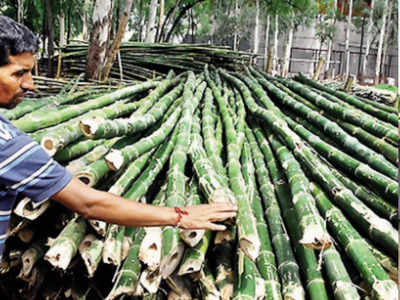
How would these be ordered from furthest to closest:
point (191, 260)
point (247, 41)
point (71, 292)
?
point (247, 41) < point (71, 292) < point (191, 260)

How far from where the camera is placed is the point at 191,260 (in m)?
1.46

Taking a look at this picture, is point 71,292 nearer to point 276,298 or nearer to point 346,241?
point 276,298

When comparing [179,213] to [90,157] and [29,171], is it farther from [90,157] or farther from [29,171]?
[90,157]

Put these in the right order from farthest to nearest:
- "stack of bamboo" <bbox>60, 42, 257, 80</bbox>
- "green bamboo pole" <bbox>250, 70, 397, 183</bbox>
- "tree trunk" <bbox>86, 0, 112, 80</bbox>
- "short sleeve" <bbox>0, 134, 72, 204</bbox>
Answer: "stack of bamboo" <bbox>60, 42, 257, 80</bbox> < "tree trunk" <bbox>86, 0, 112, 80</bbox> < "green bamboo pole" <bbox>250, 70, 397, 183</bbox> < "short sleeve" <bbox>0, 134, 72, 204</bbox>

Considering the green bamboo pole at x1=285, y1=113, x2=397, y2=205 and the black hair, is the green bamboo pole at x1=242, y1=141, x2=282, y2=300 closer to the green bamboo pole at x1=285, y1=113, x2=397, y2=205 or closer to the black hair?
the green bamboo pole at x1=285, y1=113, x2=397, y2=205

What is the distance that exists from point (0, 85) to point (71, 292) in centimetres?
103

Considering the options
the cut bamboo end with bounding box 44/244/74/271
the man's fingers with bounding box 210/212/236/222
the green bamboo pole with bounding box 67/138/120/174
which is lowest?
the cut bamboo end with bounding box 44/244/74/271

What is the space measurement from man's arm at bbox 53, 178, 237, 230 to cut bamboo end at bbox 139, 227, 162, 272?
6 centimetres

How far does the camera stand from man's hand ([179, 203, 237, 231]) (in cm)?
143

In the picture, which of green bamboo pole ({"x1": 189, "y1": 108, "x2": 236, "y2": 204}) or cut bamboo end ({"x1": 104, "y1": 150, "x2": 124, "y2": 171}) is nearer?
green bamboo pole ({"x1": 189, "y1": 108, "x2": 236, "y2": 204})

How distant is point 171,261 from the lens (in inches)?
58.3

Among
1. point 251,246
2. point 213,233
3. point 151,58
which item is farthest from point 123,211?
point 151,58

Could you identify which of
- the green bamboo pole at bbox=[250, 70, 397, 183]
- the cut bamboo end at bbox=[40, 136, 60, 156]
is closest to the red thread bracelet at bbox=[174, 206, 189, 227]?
the cut bamboo end at bbox=[40, 136, 60, 156]

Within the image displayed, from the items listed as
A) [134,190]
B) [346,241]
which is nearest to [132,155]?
[134,190]
